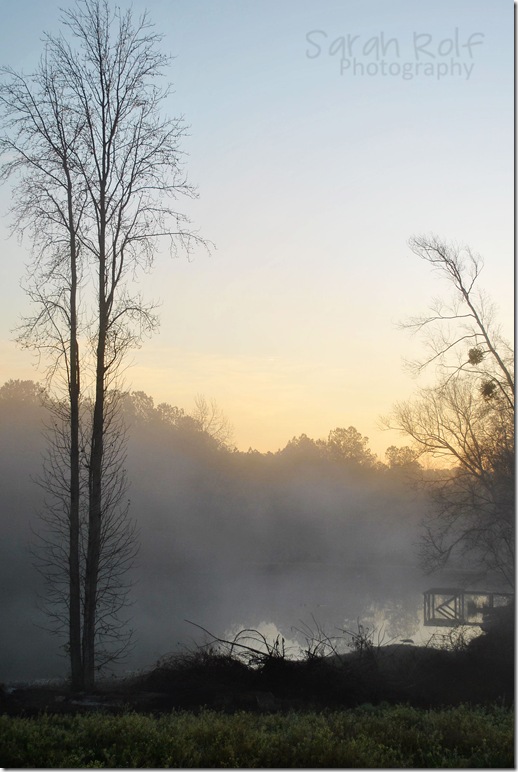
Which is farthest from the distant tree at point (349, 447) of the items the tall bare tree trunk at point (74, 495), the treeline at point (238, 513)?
the tall bare tree trunk at point (74, 495)

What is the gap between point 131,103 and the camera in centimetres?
1259

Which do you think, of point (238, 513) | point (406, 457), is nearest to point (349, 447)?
point (238, 513)

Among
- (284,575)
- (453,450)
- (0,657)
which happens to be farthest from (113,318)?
(284,575)

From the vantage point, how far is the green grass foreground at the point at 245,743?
723 centimetres

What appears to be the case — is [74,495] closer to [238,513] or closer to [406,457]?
[406,457]

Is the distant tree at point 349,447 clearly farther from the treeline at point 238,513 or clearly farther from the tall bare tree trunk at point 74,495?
the tall bare tree trunk at point 74,495

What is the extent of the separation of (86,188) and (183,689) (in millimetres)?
8451

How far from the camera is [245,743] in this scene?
7402 mm

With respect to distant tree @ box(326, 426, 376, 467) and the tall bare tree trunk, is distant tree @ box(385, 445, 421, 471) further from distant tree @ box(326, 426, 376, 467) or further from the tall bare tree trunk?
the tall bare tree trunk

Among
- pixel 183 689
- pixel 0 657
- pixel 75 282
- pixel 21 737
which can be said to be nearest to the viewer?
pixel 21 737

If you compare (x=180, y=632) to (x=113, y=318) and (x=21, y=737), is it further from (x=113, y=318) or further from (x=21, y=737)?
(x=21, y=737)

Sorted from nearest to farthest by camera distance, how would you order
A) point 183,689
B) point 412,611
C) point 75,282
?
1. point 183,689
2. point 75,282
3. point 412,611

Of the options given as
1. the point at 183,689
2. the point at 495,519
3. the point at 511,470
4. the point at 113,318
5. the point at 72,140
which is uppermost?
the point at 72,140

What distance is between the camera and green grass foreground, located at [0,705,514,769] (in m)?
7.23
